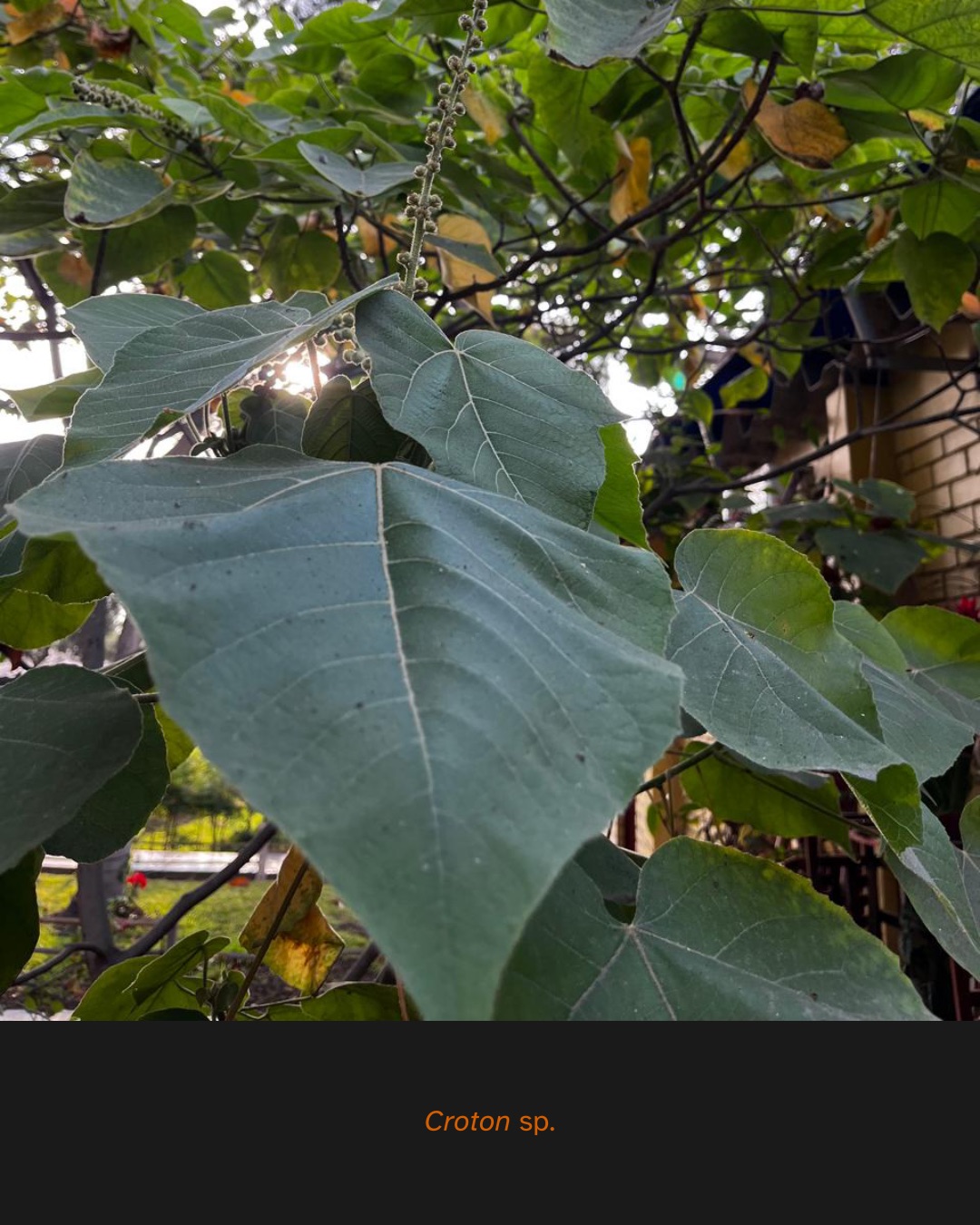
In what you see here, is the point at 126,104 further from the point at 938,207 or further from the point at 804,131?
the point at 938,207

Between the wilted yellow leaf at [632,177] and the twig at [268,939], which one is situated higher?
the wilted yellow leaf at [632,177]

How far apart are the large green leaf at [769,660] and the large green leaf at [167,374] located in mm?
300

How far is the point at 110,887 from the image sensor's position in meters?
3.14

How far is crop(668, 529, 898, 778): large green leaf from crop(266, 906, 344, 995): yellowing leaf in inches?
21.7

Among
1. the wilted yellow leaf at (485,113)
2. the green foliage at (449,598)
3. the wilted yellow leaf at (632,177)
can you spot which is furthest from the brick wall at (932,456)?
the green foliage at (449,598)

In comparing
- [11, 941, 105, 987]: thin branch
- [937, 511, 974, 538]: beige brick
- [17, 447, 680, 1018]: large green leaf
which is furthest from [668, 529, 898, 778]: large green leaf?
[937, 511, 974, 538]: beige brick

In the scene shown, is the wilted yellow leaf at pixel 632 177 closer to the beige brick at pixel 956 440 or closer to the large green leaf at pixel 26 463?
the large green leaf at pixel 26 463

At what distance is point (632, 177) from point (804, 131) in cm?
30

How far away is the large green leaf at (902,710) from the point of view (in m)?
0.59

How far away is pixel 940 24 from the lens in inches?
36.8

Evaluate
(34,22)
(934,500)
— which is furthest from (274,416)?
(934,500)
